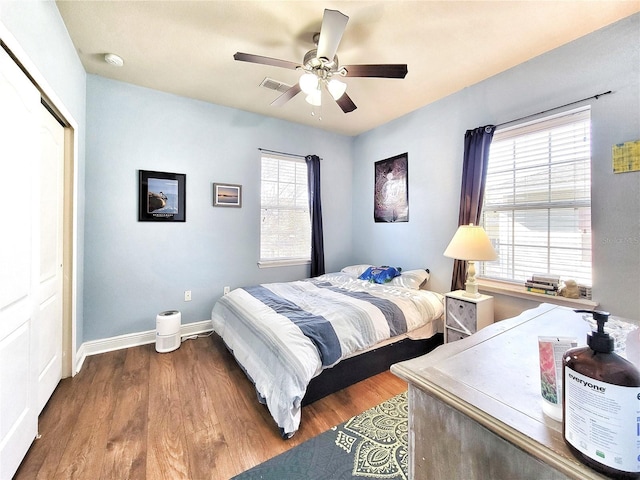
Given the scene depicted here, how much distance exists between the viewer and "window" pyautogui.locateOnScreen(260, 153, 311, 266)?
12.1 feet

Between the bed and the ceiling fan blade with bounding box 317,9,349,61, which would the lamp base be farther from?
the ceiling fan blade with bounding box 317,9,349,61

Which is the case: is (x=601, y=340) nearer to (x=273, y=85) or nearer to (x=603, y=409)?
(x=603, y=409)

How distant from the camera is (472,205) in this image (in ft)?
8.89

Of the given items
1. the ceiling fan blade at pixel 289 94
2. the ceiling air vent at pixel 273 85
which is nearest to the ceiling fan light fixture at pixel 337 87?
the ceiling fan blade at pixel 289 94

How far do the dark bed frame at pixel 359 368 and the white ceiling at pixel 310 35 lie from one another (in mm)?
2552

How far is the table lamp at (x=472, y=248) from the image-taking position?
229 centimetres

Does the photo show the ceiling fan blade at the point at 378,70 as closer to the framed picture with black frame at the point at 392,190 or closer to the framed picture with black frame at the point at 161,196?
the framed picture with black frame at the point at 392,190

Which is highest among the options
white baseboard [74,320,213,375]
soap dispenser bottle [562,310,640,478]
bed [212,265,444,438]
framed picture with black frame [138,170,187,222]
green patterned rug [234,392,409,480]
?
framed picture with black frame [138,170,187,222]

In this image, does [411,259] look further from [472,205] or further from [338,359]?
[338,359]

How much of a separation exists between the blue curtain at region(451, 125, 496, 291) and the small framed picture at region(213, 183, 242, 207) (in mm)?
2617

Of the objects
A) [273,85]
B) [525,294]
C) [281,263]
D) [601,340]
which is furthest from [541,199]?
[281,263]

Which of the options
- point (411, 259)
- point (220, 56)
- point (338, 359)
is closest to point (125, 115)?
point (220, 56)

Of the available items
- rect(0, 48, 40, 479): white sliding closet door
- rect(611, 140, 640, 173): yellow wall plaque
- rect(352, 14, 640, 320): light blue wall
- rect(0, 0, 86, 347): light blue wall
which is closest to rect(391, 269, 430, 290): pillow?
rect(352, 14, 640, 320): light blue wall

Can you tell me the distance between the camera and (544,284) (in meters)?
2.25
